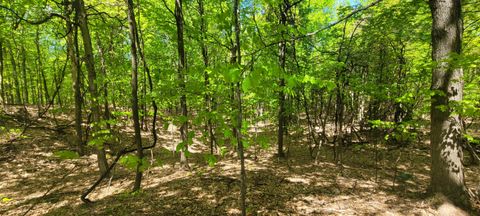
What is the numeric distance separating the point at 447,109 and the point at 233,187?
16.8 ft

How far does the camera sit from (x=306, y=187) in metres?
6.50

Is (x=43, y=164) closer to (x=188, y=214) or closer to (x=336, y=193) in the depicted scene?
(x=188, y=214)

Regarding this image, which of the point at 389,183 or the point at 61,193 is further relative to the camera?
the point at 61,193

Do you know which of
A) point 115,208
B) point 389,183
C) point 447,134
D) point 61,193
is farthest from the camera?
point 61,193

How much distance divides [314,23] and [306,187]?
39.3 ft

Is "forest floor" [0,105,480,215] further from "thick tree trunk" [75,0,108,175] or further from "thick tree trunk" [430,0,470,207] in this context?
"thick tree trunk" [75,0,108,175]

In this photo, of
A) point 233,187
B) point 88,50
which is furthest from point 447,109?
point 88,50

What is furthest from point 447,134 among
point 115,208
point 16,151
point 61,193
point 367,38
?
point 16,151

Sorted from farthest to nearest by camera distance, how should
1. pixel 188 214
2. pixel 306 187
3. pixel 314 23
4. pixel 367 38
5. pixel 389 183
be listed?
pixel 314 23
pixel 367 38
pixel 389 183
pixel 306 187
pixel 188 214

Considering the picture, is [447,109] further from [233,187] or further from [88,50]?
[88,50]

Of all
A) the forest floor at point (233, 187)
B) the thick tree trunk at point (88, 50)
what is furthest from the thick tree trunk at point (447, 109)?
the thick tree trunk at point (88, 50)

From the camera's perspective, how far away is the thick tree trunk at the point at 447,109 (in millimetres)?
4496

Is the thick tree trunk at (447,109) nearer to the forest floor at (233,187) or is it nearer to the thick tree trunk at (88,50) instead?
the forest floor at (233,187)

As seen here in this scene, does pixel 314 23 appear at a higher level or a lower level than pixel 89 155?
higher
